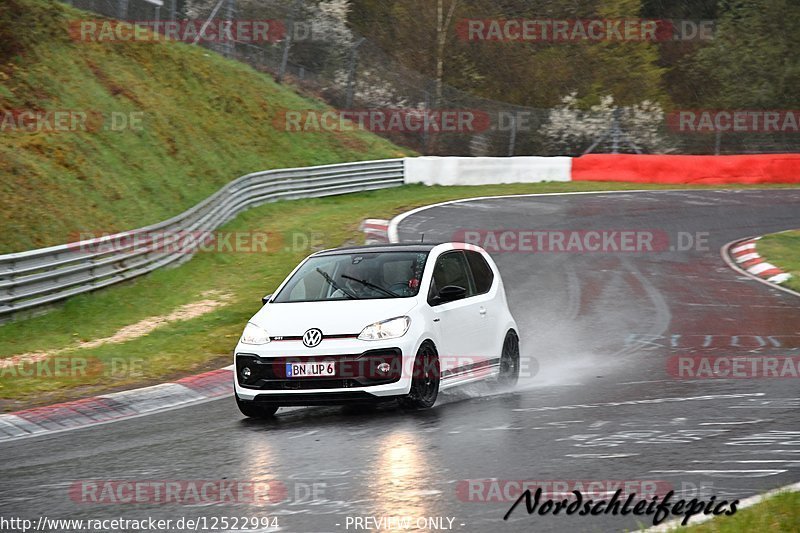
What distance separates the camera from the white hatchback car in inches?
383

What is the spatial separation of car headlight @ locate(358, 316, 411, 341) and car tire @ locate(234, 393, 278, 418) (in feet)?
3.63

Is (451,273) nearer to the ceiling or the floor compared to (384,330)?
nearer to the ceiling

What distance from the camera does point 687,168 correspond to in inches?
1485

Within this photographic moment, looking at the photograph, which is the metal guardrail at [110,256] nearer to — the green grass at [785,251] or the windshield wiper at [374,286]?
the windshield wiper at [374,286]

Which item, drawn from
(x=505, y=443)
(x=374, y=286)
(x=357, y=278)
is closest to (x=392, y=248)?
(x=357, y=278)

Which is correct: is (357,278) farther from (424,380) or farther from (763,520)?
(763,520)

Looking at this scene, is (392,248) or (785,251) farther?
(785,251)

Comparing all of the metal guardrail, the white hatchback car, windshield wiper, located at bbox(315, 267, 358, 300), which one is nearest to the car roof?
Answer: the white hatchback car

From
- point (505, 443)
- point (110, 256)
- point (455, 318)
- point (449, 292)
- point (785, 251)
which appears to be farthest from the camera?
point (785, 251)

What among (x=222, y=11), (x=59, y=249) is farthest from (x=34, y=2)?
(x=59, y=249)

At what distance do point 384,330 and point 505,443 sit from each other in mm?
1848

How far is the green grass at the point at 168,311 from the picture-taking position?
13.0 m

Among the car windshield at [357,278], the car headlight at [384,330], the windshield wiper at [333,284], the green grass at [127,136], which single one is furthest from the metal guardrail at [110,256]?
the car headlight at [384,330]

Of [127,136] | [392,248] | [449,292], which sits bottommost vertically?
[449,292]
